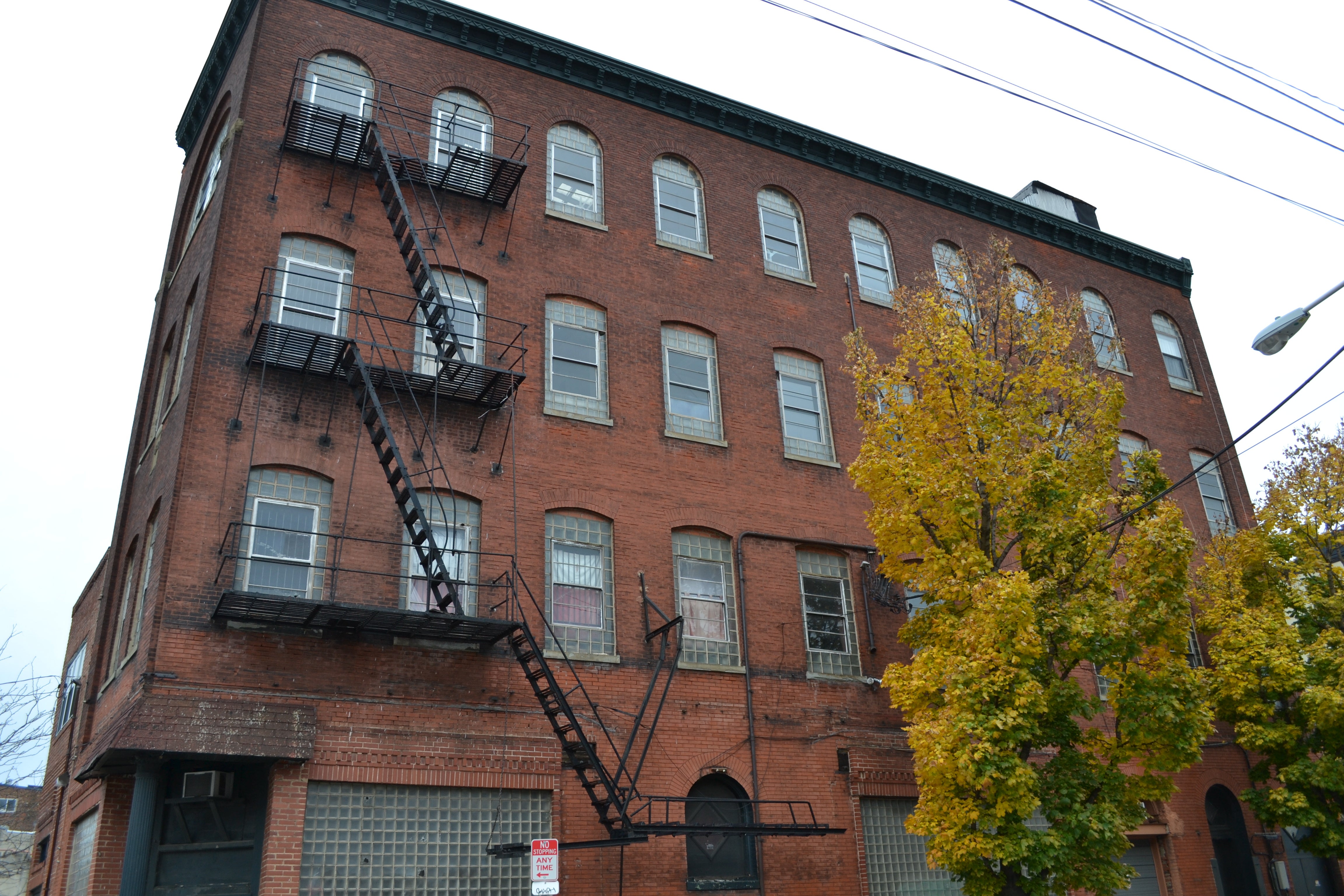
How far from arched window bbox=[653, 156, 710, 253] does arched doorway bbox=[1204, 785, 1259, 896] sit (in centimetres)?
1567

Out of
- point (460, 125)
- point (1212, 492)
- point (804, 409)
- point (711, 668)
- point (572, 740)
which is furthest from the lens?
point (1212, 492)

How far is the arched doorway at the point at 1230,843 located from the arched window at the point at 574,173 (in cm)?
1744

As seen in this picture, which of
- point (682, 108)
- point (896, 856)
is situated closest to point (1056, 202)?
point (682, 108)

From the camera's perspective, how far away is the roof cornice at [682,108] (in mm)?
20000

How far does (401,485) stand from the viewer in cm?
1598

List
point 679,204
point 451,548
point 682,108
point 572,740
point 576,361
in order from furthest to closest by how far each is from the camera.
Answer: point 682,108
point 679,204
point 576,361
point 451,548
point 572,740

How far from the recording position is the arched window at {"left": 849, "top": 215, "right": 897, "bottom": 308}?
23484 millimetres

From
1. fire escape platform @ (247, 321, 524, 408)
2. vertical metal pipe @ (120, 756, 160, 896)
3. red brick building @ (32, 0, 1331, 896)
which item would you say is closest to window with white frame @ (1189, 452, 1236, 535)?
red brick building @ (32, 0, 1331, 896)

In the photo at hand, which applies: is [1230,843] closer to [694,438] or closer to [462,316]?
[694,438]

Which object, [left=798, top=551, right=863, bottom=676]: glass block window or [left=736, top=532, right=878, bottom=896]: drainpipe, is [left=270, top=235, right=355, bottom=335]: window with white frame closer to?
[left=736, top=532, right=878, bottom=896]: drainpipe

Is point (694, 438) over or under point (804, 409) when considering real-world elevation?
under

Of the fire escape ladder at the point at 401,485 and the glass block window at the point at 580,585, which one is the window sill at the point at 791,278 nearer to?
the glass block window at the point at 580,585

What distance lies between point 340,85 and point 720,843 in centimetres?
1448

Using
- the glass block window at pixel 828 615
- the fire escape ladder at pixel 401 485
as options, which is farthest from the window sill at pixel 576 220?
the glass block window at pixel 828 615
